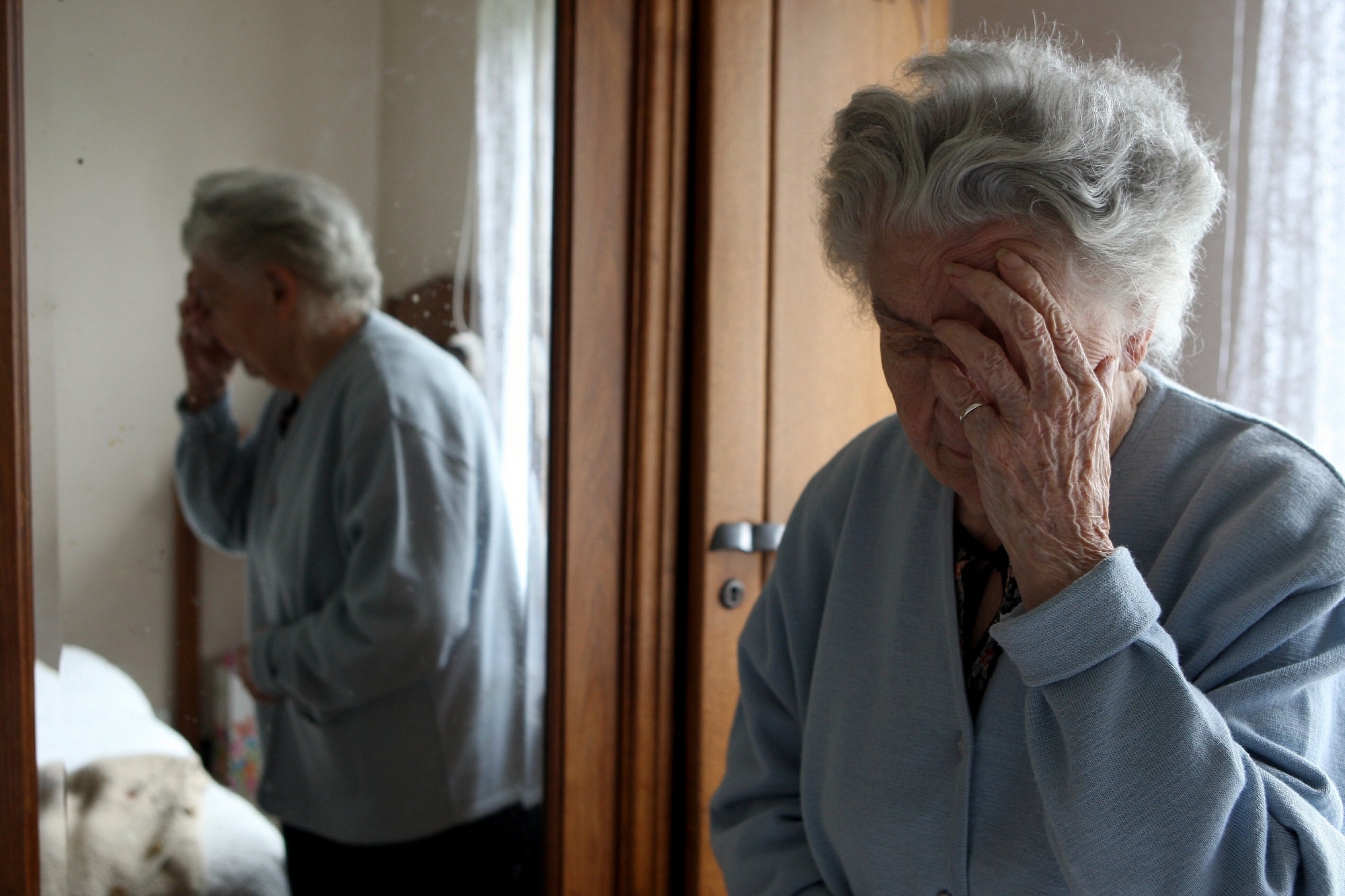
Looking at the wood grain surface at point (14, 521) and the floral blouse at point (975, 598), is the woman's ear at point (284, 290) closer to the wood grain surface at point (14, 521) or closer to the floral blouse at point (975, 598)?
the wood grain surface at point (14, 521)

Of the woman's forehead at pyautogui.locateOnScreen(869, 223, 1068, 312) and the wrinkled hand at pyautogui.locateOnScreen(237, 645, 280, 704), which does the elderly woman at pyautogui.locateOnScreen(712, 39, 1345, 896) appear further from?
the wrinkled hand at pyautogui.locateOnScreen(237, 645, 280, 704)

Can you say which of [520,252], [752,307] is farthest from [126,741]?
[752,307]

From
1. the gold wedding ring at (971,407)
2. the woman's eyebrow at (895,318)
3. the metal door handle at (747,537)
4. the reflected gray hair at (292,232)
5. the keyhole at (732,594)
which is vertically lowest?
the keyhole at (732,594)

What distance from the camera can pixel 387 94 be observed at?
1304 mm

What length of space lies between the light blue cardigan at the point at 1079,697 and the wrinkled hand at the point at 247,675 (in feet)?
2.07

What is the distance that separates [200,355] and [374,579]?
37 centimetres

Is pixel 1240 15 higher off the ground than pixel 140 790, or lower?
higher

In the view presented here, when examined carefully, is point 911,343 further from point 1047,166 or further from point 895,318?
point 1047,166

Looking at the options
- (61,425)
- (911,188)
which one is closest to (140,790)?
(61,425)

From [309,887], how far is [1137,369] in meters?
1.24

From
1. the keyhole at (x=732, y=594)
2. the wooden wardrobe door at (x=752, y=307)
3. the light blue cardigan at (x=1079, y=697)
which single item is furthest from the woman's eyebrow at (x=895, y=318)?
the keyhole at (x=732, y=594)

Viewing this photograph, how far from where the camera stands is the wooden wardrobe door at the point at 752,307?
1.49 metres

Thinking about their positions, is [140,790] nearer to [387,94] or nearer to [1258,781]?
[387,94]

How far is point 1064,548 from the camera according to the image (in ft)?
2.53
